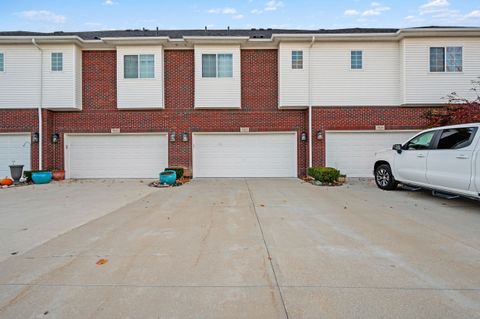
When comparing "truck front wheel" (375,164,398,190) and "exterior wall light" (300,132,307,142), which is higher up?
"exterior wall light" (300,132,307,142)

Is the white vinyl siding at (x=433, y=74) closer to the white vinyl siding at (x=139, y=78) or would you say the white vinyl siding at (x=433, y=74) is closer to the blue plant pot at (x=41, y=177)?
the white vinyl siding at (x=139, y=78)

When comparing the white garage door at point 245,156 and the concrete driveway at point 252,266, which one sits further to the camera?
the white garage door at point 245,156

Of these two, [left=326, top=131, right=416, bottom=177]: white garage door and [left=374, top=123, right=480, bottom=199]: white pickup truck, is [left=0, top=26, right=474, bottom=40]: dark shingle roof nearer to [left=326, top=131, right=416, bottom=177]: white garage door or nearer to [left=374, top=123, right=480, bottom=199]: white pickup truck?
[left=326, top=131, right=416, bottom=177]: white garage door

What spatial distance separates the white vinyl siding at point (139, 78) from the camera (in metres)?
11.5

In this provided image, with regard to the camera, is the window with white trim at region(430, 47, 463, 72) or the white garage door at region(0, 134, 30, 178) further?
the white garage door at region(0, 134, 30, 178)

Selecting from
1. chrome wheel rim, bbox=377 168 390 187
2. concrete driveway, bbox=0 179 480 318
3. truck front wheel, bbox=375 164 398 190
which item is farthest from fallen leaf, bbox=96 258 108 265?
chrome wheel rim, bbox=377 168 390 187

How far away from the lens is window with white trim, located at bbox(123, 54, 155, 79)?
37.9ft

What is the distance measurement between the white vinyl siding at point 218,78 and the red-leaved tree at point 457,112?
25.8ft

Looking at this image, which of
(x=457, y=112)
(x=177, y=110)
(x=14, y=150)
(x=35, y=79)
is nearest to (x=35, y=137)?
(x=14, y=150)

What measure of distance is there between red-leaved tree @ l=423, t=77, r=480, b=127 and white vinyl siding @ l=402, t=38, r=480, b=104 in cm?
25

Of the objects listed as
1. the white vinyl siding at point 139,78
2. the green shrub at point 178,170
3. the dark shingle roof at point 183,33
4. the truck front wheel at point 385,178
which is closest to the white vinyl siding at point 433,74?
the dark shingle roof at point 183,33

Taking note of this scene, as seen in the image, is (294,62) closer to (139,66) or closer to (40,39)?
(139,66)

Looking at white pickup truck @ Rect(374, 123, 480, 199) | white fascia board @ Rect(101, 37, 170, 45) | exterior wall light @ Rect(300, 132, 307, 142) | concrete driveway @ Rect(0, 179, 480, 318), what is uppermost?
white fascia board @ Rect(101, 37, 170, 45)

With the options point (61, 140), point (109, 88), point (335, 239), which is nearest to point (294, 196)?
point (335, 239)
